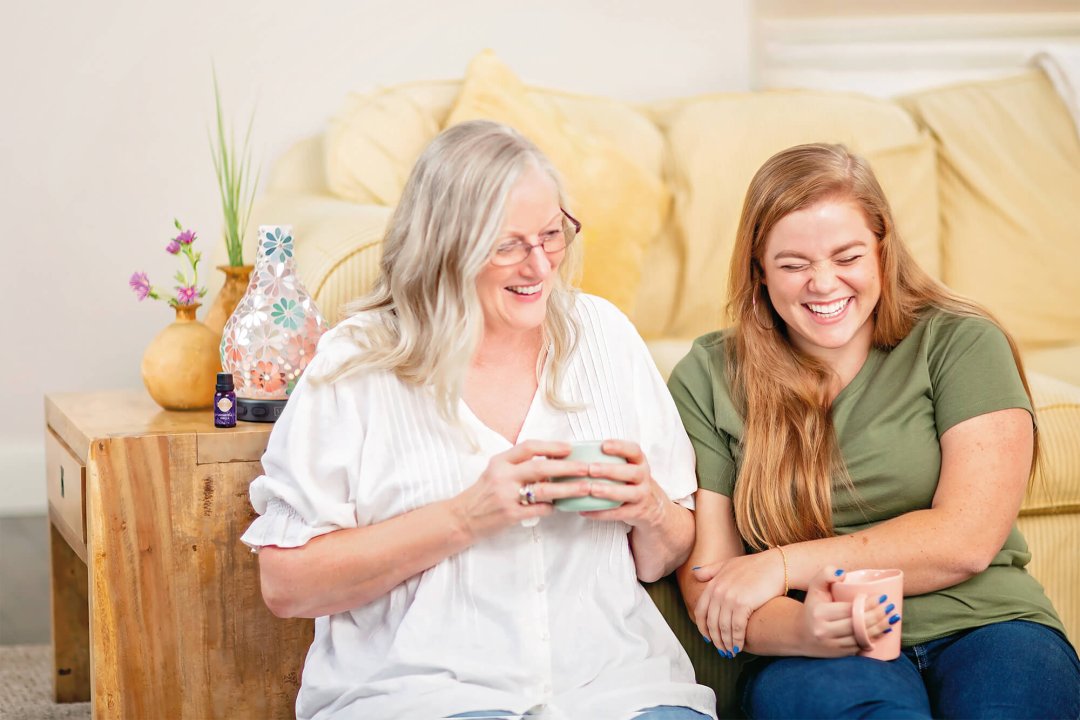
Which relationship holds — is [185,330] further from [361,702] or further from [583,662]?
[583,662]

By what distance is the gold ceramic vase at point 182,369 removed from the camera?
1.68 metres

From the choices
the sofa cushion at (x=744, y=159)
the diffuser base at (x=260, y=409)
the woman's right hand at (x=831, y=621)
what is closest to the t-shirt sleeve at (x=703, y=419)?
the woman's right hand at (x=831, y=621)

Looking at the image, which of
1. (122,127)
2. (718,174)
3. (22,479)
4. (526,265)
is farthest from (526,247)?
(22,479)

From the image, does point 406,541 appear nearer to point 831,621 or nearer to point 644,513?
point 644,513

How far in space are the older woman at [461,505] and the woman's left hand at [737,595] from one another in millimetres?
54

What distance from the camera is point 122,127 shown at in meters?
2.59

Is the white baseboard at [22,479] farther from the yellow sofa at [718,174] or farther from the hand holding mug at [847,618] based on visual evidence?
the hand holding mug at [847,618]

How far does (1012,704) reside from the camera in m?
1.26

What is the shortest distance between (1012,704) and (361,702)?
0.71 m

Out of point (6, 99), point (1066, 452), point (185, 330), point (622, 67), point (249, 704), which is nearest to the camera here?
point (249, 704)

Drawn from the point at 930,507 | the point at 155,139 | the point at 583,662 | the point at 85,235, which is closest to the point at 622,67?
the point at 155,139

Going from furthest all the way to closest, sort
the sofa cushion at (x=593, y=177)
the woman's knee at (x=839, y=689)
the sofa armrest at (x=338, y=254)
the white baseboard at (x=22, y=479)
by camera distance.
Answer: the white baseboard at (x=22, y=479) → the sofa cushion at (x=593, y=177) → the sofa armrest at (x=338, y=254) → the woman's knee at (x=839, y=689)

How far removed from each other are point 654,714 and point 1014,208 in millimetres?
1784

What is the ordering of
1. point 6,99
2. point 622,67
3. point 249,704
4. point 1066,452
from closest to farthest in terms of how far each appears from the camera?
1. point 249,704
2. point 1066,452
3. point 6,99
4. point 622,67
